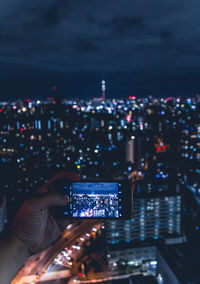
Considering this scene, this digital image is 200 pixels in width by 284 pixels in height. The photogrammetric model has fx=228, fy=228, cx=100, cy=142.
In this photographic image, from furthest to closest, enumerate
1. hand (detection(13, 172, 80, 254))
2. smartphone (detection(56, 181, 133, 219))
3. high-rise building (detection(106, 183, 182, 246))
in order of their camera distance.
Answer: high-rise building (detection(106, 183, 182, 246)) → smartphone (detection(56, 181, 133, 219)) → hand (detection(13, 172, 80, 254))

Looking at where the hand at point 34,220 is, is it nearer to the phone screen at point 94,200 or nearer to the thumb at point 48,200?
the thumb at point 48,200

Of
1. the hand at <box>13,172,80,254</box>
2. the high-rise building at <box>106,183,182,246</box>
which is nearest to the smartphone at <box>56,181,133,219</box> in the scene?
the hand at <box>13,172,80,254</box>

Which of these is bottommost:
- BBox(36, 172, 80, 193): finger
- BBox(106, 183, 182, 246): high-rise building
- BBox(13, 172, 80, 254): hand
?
BBox(106, 183, 182, 246): high-rise building

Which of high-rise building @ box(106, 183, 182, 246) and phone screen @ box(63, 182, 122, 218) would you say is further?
high-rise building @ box(106, 183, 182, 246)

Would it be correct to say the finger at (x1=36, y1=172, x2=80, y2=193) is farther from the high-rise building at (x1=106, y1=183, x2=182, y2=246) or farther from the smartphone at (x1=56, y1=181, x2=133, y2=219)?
the high-rise building at (x1=106, y1=183, x2=182, y2=246)

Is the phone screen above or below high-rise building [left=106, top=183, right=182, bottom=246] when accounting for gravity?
above

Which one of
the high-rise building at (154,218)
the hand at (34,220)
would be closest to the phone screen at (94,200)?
the hand at (34,220)

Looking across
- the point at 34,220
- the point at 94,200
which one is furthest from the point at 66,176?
the point at 34,220

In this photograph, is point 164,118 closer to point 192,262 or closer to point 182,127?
point 182,127
